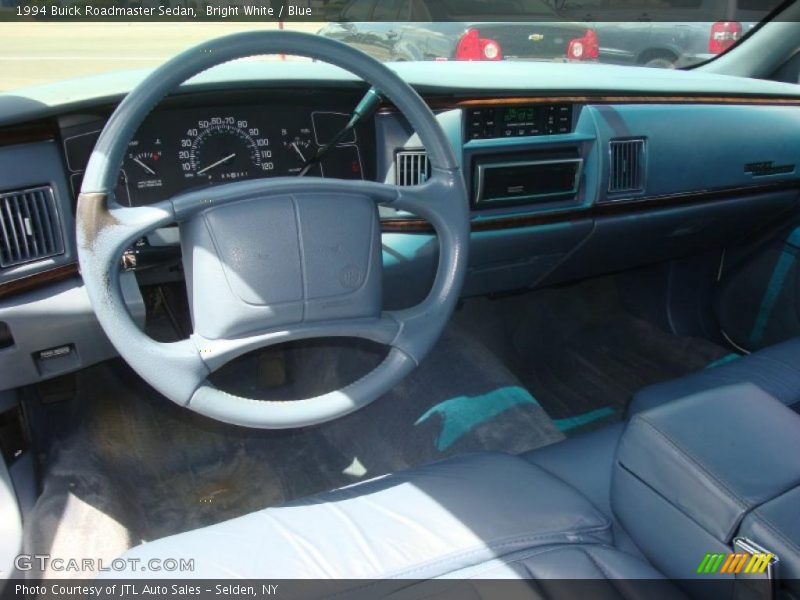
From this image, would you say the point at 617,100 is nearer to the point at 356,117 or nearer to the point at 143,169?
the point at 356,117

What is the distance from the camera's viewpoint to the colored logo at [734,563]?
94cm

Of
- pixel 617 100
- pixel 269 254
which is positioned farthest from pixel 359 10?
pixel 269 254

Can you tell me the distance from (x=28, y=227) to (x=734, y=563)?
4.76ft

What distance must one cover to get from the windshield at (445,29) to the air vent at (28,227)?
1.94ft

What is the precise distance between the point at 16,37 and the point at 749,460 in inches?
105

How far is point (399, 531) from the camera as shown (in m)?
1.24

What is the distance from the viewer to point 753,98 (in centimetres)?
264

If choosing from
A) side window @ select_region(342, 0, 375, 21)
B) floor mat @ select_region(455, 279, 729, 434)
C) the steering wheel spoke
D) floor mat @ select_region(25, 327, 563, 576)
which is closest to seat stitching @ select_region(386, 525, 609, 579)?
the steering wheel spoke

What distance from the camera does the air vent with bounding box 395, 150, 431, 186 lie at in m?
1.98

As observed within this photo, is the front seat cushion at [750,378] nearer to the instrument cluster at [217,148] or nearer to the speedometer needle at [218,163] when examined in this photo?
the instrument cluster at [217,148]

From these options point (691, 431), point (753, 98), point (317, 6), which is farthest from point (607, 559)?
point (753, 98)

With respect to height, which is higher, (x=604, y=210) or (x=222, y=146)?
(x=222, y=146)

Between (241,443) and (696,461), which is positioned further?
(241,443)

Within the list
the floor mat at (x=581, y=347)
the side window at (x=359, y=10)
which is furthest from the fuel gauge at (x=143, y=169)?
the floor mat at (x=581, y=347)
